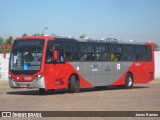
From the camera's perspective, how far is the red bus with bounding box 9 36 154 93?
2402 centimetres

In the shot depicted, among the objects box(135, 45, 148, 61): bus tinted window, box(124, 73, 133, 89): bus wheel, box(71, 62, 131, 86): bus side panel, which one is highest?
box(135, 45, 148, 61): bus tinted window

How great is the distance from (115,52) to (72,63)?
15.3ft

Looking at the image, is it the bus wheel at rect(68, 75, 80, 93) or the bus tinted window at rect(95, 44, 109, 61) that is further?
the bus tinted window at rect(95, 44, 109, 61)

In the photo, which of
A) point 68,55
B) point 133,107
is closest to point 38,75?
point 68,55

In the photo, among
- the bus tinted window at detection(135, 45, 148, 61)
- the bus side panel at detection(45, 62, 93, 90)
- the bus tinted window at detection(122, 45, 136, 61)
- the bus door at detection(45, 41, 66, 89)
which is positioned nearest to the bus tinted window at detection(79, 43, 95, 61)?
the bus side panel at detection(45, 62, 93, 90)

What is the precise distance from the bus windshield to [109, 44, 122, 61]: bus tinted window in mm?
6478

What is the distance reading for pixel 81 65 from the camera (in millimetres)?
26625

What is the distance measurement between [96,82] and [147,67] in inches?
242

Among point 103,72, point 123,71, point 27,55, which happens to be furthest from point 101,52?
point 27,55

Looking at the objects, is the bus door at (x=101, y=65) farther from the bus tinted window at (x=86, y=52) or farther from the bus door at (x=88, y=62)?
the bus tinted window at (x=86, y=52)

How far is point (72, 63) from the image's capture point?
25906 millimetres

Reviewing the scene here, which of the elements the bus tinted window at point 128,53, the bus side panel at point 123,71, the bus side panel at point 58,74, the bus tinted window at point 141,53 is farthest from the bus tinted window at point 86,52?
the bus tinted window at point 141,53

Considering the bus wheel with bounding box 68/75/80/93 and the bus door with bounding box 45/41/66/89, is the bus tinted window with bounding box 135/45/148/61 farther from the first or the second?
the bus door with bounding box 45/41/66/89

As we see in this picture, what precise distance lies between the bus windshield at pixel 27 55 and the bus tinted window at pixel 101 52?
4966 mm
